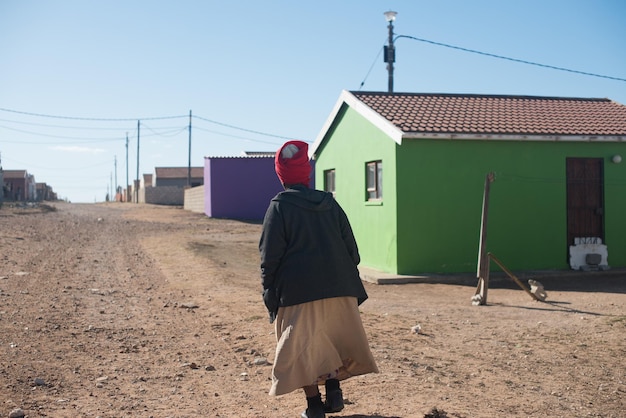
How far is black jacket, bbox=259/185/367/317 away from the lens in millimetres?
4070

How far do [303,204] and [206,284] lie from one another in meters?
8.02

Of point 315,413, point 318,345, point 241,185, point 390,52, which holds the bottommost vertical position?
point 315,413

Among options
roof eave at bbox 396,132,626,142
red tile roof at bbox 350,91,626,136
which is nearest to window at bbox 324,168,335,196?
red tile roof at bbox 350,91,626,136

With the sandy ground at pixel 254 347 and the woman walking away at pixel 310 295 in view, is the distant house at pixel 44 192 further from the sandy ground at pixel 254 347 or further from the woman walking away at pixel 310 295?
the woman walking away at pixel 310 295

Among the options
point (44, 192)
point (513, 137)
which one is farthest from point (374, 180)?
point (44, 192)

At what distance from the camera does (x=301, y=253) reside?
13.5 feet

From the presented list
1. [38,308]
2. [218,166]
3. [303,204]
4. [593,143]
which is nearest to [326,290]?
[303,204]

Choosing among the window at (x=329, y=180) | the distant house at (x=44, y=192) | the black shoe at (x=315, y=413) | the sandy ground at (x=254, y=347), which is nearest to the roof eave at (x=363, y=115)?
the window at (x=329, y=180)

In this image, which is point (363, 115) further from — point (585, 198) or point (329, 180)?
point (585, 198)

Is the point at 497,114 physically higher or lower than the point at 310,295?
higher

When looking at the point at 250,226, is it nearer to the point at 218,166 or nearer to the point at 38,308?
the point at 218,166

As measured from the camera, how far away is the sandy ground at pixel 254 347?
500cm

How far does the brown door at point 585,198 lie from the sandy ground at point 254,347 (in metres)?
1.01

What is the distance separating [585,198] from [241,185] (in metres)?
20.6
